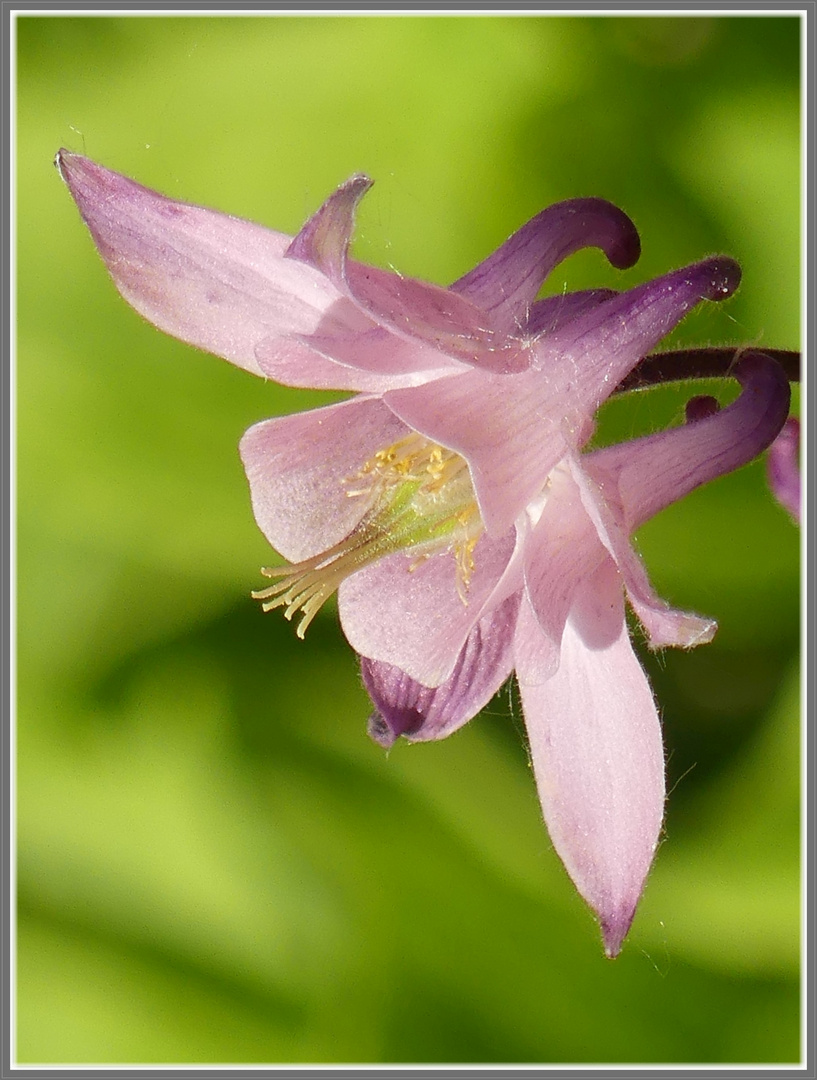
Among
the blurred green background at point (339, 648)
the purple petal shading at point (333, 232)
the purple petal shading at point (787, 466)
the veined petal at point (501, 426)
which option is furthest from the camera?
the blurred green background at point (339, 648)

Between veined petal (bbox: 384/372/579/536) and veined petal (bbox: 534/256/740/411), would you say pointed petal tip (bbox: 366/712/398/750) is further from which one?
veined petal (bbox: 534/256/740/411)

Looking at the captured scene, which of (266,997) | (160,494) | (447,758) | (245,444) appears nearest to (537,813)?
(447,758)

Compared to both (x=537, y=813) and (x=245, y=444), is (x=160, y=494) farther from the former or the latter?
(x=245, y=444)

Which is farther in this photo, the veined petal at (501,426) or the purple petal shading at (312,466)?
the purple petal shading at (312,466)

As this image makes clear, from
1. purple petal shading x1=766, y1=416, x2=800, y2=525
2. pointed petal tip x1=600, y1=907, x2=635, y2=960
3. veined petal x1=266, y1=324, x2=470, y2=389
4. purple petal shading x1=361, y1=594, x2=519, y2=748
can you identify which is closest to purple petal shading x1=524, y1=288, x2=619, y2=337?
veined petal x1=266, y1=324, x2=470, y2=389

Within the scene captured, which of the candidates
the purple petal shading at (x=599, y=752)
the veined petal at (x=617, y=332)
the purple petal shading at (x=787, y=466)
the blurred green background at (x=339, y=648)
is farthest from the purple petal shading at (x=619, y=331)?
the blurred green background at (x=339, y=648)

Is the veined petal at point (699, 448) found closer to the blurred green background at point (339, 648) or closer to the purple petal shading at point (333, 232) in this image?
the purple petal shading at point (333, 232)

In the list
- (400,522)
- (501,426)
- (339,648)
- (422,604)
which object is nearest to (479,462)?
(501,426)
